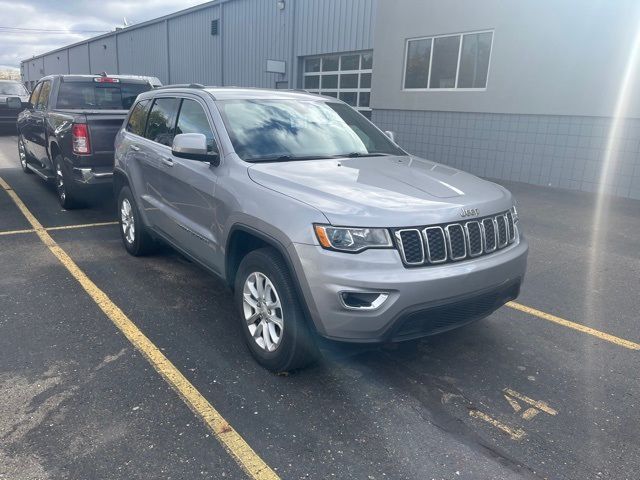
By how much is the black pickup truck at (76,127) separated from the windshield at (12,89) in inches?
359

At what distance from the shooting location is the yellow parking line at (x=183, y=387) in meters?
2.62

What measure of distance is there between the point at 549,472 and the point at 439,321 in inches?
37.4

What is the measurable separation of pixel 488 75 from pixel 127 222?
926 centimetres

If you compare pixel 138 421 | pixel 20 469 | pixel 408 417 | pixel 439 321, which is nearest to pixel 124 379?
pixel 138 421

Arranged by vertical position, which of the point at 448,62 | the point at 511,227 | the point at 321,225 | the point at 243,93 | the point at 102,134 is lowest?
the point at 511,227

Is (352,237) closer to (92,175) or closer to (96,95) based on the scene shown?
(92,175)

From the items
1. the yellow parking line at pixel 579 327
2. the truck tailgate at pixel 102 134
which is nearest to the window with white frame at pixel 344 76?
the truck tailgate at pixel 102 134

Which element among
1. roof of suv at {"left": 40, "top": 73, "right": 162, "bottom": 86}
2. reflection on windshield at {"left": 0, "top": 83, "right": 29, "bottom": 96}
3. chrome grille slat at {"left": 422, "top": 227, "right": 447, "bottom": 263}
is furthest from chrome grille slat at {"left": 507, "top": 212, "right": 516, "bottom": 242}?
reflection on windshield at {"left": 0, "top": 83, "right": 29, "bottom": 96}

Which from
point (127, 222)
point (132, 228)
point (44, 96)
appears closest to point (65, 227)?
point (127, 222)

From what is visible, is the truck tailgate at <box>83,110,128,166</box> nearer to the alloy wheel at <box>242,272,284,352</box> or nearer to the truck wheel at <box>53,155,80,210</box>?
the truck wheel at <box>53,155,80,210</box>

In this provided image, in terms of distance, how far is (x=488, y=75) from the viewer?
12.0m

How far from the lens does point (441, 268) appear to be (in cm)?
304

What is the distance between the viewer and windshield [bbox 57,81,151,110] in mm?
8297

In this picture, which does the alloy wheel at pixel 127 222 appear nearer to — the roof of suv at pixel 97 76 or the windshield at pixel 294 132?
the windshield at pixel 294 132
